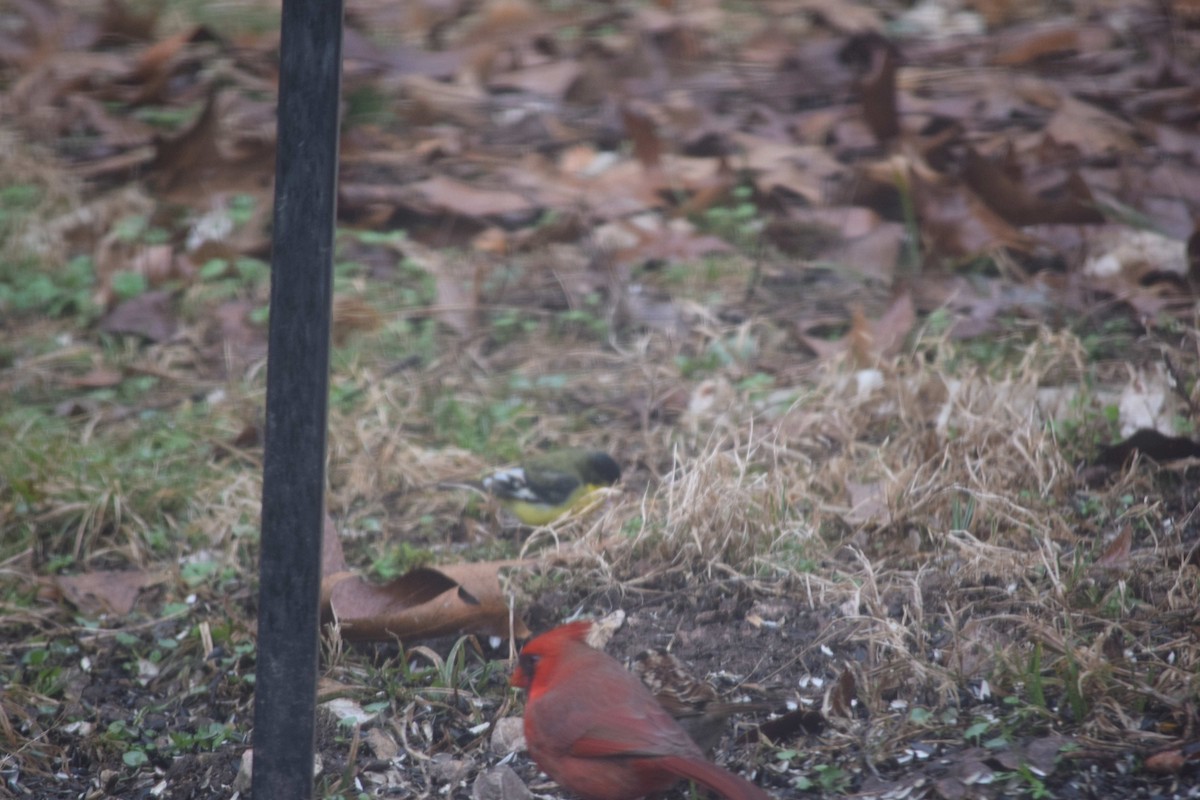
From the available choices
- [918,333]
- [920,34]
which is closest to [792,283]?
[918,333]

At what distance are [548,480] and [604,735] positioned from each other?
4.61 feet

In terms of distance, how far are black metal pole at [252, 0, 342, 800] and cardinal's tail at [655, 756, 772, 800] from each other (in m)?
0.64

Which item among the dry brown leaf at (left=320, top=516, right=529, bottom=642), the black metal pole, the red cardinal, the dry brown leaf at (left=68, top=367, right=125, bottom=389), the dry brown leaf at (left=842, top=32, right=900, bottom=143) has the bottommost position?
the dry brown leaf at (left=68, top=367, right=125, bottom=389)

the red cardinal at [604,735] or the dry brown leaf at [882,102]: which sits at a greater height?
the dry brown leaf at [882,102]

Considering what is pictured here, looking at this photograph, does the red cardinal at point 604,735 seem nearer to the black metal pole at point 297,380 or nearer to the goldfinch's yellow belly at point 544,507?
the black metal pole at point 297,380

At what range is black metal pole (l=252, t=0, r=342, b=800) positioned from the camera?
183cm

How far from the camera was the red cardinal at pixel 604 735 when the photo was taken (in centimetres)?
226

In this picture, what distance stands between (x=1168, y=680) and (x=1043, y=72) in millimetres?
4405

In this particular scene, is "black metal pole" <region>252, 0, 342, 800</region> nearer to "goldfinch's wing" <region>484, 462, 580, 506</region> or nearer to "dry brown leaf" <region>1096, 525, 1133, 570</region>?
"goldfinch's wing" <region>484, 462, 580, 506</region>

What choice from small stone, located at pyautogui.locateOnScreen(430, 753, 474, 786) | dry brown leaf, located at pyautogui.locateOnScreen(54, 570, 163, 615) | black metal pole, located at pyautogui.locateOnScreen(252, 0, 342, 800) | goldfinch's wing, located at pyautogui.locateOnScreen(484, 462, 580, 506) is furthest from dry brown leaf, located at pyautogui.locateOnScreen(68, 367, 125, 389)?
black metal pole, located at pyautogui.locateOnScreen(252, 0, 342, 800)

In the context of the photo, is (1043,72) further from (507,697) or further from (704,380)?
(507,697)

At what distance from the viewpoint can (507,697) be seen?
277 cm

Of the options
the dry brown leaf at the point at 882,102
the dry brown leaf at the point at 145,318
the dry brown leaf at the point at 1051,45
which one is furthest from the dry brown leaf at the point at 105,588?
the dry brown leaf at the point at 1051,45

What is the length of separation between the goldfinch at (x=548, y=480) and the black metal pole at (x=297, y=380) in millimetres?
1558
